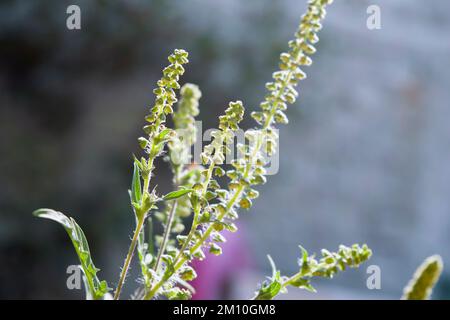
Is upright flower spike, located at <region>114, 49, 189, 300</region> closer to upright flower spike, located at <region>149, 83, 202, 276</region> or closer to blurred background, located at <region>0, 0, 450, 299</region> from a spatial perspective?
upright flower spike, located at <region>149, 83, 202, 276</region>

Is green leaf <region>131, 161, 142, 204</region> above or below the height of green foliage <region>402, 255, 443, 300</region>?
above

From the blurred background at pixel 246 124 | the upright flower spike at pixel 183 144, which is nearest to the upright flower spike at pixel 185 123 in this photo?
the upright flower spike at pixel 183 144

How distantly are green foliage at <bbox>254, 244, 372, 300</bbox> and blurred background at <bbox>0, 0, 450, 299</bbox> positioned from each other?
1240mm

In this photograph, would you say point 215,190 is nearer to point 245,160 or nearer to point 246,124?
point 245,160

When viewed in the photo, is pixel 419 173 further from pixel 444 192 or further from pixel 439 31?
pixel 439 31

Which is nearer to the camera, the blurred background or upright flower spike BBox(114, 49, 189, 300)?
upright flower spike BBox(114, 49, 189, 300)

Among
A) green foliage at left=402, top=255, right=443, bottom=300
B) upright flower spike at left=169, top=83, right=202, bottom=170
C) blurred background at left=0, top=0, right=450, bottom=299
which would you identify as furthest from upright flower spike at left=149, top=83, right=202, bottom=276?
blurred background at left=0, top=0, right=450, bottom=299

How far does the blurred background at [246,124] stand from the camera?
2.23 metres

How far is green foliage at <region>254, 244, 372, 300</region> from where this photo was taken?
1.42ft

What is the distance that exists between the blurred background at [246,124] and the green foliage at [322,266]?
124 centimetres

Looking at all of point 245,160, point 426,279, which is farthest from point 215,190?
point 426,279

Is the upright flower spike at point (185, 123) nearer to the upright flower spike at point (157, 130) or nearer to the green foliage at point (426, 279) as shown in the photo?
the upright flower spike at point (157, 130)

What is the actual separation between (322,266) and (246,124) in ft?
6.76

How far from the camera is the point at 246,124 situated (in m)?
2.50
